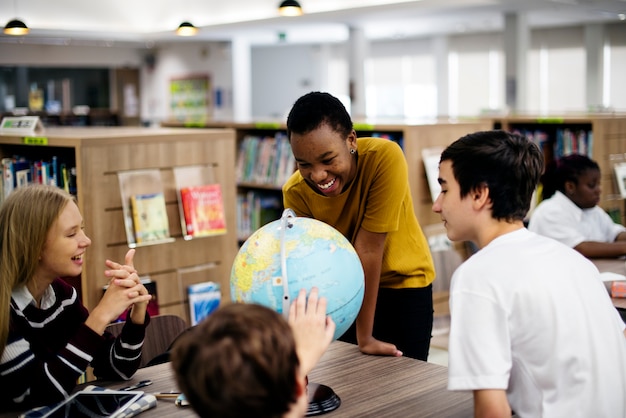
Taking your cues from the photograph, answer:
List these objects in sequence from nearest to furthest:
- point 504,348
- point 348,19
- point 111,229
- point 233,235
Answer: point 504,348
point 111,229
point 233,235
point 348,19

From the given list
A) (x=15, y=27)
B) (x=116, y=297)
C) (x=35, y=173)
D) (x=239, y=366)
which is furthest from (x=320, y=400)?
(x=15, y=27)

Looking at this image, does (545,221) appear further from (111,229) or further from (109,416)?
(109,416)

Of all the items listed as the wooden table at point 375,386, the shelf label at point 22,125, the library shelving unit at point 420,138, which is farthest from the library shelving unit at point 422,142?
the wooden table at point 375,386

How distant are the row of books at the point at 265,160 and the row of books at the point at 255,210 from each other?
0.18 metres

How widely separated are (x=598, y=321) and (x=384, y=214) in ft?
2.75

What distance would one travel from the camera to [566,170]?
4.78m

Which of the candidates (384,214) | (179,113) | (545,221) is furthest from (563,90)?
(384,214)

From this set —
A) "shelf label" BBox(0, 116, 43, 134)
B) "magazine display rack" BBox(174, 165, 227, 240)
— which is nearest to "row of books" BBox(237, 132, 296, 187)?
"magazine display rack" BBox(174, 165, 227, 240)

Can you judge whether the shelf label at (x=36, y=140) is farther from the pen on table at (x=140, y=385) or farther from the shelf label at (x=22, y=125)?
the pen on table at (x=140, y=385)

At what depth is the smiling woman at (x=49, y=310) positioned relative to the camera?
215 centimetres

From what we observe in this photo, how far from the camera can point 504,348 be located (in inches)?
69.2

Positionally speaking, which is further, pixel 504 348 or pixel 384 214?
pixel 384 214

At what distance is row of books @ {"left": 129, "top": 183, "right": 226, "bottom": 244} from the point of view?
4125 mm

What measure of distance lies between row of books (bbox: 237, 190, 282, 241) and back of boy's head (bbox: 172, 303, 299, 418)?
18.3 feet
